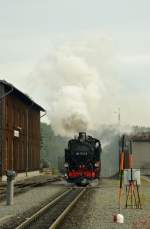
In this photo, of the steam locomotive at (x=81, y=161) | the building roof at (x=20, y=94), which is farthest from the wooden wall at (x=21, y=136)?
the steam locomotive at (x=81, y=161)

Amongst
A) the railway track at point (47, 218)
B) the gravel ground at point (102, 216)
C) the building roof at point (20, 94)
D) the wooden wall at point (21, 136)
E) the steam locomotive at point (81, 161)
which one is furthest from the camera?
the wooden wall at point (21, 136)

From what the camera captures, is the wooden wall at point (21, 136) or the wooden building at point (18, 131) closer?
the wooden building at point (18, 131)

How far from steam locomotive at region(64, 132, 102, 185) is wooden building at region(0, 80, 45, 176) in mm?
11524

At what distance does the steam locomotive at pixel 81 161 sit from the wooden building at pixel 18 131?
37.8ft

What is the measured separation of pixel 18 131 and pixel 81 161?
26526 mm

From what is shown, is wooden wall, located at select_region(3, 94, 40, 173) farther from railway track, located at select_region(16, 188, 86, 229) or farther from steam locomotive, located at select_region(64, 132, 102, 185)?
railway track, located at select_region(16, 188, 86, 229)

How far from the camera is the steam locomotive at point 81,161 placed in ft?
121

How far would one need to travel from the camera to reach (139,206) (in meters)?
22.6

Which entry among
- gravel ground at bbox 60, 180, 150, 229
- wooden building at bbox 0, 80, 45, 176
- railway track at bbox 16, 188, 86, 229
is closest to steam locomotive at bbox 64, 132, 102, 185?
wooden building at bbox 0, 80, 45, 176

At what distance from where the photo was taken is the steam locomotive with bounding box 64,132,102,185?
37031 mm

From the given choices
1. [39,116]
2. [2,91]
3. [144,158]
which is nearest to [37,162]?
[39,116]

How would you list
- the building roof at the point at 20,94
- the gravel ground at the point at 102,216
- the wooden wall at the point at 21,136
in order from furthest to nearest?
1. the wooden wall at the point at 21,136
2. the building roof at the point at 20,94
3. the gravel ground at the point at 102,216

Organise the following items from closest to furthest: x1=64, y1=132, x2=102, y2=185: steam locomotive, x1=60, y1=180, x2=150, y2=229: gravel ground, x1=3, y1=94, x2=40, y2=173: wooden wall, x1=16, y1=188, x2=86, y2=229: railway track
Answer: x1=16, y1=188, x2=86, y2=229: railway track, x1=60, y1=180, x2=150, y2=229: gravel ground, x1=64, y1=132, x2=102, y2=185: steam locomotive, x1=3, y1=94, x2=40, y2=173: wooden wall

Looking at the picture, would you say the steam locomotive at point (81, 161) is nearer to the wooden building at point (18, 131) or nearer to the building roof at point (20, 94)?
the wooden building at point (18, 131)
